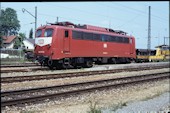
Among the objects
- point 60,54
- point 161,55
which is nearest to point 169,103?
point 60,54

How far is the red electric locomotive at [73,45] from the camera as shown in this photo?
21609 mm

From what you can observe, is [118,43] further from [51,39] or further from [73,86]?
[73,86]

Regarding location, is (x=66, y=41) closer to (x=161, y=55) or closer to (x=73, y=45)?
(x=73, y=45)

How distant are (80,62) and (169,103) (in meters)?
14.5

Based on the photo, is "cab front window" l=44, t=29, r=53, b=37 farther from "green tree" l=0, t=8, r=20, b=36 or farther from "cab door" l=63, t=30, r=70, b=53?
"green tree" l=0, t=8, r=20, b=36

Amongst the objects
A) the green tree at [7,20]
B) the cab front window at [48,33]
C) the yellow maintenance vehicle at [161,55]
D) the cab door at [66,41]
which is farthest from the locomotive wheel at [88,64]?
the yellow maintenance vehicle at [161,55]

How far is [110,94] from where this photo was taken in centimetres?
Result: 1191

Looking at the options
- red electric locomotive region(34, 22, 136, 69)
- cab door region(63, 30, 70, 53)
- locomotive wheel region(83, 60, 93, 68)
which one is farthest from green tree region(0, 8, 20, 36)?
locomotive wheel region(83, 60, 93, 68)

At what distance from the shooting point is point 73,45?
23062mm

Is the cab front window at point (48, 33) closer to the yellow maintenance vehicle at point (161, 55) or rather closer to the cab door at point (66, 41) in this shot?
the cab door at point (66, 41)

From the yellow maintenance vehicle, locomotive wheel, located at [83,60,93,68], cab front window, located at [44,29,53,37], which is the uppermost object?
cab front window, located at [44,29,53,37]

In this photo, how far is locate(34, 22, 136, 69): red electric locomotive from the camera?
21.6 m

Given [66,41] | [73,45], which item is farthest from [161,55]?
[66,41]

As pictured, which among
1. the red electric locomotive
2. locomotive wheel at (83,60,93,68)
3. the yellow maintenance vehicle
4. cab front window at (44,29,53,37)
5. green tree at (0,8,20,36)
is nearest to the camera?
green tree at (0,8,20,36)
